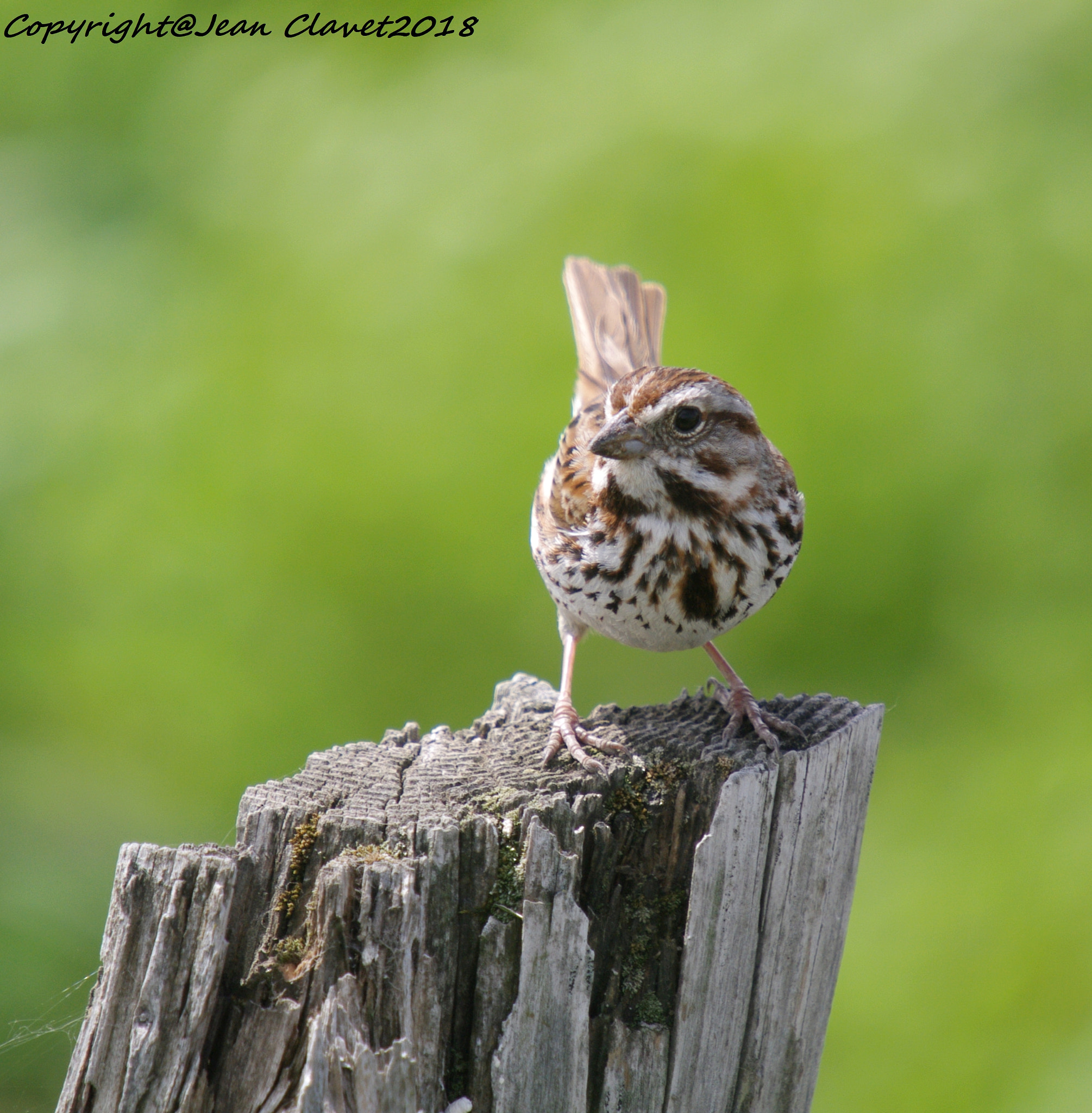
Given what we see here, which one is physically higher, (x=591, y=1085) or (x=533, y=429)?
(x=533, y=429)

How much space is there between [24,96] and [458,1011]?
8.57 m

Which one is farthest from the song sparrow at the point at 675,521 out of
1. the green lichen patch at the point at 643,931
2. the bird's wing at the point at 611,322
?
the bird's wing at the point at 611,322

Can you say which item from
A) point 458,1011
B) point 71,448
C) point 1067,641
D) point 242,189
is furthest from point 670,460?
point 242,189

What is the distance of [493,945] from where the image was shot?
2.62m

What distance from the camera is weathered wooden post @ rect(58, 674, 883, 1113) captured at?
2.52m

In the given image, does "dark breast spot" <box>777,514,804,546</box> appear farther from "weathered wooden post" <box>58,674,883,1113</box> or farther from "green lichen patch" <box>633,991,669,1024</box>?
"green lichen patch" <box>633,991,669,1024</box>

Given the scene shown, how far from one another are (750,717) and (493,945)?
1155mm

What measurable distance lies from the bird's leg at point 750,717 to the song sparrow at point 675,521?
11 millimetres

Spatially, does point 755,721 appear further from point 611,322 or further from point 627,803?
point 611,322

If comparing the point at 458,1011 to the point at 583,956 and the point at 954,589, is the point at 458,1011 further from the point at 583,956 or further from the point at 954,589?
the point at 954,589

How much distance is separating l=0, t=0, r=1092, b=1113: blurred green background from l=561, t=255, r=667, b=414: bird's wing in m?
1.34

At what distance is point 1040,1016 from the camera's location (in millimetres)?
5680

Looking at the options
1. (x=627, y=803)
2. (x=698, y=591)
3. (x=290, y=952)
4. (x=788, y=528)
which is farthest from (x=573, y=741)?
(x=788, y=528)

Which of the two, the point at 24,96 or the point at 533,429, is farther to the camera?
the point at 24,96
